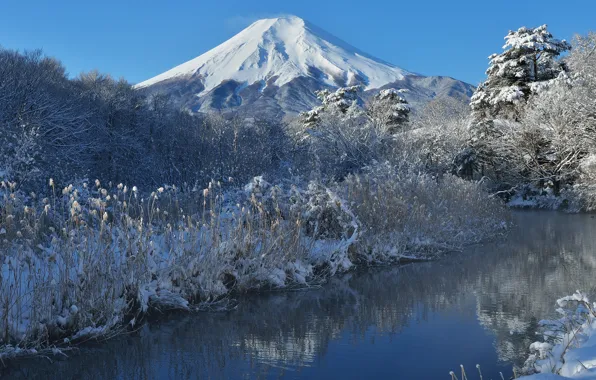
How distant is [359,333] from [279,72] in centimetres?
8979

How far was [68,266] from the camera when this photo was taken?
541 centimetres

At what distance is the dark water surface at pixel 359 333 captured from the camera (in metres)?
4.84

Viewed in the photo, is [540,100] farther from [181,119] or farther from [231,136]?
[181,119]

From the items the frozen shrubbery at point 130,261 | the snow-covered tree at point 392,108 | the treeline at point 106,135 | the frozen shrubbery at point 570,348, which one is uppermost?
the snow-covered tree at point 392,108

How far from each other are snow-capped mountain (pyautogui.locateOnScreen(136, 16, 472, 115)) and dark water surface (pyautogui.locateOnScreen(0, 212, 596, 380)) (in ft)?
215

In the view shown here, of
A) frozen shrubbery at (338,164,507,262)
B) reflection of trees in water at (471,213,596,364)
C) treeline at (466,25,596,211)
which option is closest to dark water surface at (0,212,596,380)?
reflection of trees in water at (471,213,596,364)

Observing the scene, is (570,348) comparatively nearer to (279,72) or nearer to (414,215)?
(414,215)

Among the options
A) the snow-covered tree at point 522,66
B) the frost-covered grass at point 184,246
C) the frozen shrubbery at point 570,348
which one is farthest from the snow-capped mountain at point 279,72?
the frozen shrubbery at point 570,348

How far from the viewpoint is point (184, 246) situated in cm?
673

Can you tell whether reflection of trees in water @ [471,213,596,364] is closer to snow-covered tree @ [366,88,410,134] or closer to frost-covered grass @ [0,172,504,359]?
frost-covered grass @ [0,172,504,359]

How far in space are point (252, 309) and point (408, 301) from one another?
79.9 inches

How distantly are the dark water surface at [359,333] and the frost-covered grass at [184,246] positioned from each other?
29cm

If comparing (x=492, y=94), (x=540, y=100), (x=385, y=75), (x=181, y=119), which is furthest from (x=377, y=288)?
(x=385, y=75)

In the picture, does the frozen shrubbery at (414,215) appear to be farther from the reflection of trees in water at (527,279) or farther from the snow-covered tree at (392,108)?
the snow-covered tree at (392,108)
